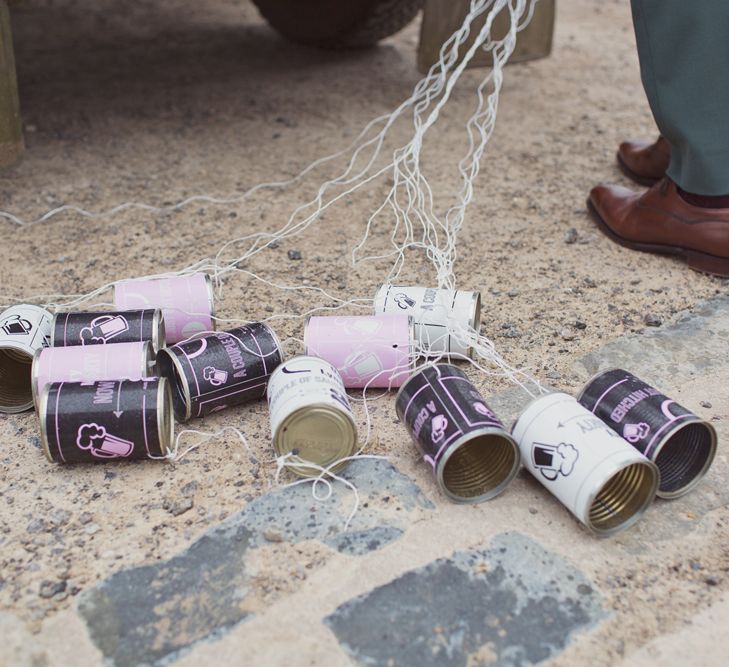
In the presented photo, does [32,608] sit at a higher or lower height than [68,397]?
lower

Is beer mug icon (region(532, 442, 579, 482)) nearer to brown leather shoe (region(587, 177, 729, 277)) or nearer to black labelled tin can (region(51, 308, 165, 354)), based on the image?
black labelled tin can (region(51, 308, 165, 354))

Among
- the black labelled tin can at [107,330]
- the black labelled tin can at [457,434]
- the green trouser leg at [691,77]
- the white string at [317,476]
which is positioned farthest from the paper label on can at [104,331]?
the green trouser leg at [691,77]

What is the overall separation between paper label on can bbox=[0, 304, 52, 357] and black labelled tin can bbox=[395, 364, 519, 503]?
0.80m

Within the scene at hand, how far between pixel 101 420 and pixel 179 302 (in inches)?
17.5

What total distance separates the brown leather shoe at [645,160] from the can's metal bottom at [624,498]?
1586mm

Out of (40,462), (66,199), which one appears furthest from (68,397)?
(66,199)

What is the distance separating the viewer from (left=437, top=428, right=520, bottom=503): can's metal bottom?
5.33ft

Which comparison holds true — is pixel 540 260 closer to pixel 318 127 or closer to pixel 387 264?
pixel 387 264

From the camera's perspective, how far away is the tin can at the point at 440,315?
1.98 m

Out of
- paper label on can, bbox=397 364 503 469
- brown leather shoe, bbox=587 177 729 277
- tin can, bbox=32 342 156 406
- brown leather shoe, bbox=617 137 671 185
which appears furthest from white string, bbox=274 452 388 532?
brown leather shoe, bbox=617 137 671 185

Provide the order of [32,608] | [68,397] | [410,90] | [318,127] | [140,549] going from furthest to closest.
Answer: [410,90]
[318,127]
[68,397]
[140,549]
[32,608]

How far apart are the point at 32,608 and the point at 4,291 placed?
1153 mm

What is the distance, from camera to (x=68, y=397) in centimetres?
170

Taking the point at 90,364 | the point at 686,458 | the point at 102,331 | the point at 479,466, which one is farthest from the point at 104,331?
the point at 686,458
